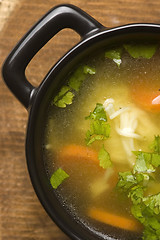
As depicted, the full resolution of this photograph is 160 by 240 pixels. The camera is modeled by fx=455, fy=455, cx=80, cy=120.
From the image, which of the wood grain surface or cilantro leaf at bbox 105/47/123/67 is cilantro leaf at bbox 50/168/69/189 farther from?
cilantro leaf at bbox 105/47/123/67

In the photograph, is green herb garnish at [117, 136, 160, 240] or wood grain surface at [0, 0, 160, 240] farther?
wood grain surface at [0, 0, 160, 240]

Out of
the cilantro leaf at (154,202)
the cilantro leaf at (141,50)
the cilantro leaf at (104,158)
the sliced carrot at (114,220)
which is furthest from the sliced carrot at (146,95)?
the sliced carrot at (114,220)

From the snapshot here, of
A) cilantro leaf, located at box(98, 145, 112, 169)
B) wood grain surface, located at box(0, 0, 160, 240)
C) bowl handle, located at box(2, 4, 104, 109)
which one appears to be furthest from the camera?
wood grain surface, located at box(0, 0, 160, 240)

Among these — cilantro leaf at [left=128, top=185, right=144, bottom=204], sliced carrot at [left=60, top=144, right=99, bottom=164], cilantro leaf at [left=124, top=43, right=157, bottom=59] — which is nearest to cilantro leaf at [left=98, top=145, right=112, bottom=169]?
sliced carrot at [left=60, top=144, right=99, bottom=164]

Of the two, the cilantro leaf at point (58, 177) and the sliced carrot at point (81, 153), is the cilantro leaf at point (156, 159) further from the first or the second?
the cilantro leaf at point (58, 177)

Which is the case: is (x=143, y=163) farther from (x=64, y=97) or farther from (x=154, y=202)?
(x=64, y=97)

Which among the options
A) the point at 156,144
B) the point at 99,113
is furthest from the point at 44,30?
the point at 156,144
